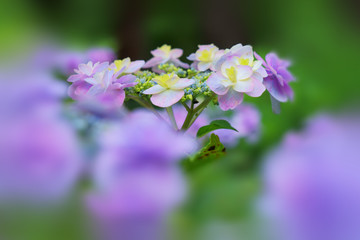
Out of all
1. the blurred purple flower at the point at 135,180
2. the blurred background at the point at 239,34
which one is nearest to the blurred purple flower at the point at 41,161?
the blurred purple flower at the point at 135,180

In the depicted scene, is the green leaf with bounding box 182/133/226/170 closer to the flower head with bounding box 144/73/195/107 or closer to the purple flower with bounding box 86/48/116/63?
the flower head with bounding box 144/73/195/107


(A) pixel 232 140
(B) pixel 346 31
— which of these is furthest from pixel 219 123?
(B) pixel 346 31

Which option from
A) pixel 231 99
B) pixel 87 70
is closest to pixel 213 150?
pixel 231 99

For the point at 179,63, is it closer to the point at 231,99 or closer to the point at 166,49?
the point at 166,49

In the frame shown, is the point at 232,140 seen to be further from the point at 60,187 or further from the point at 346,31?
the point at 60,187

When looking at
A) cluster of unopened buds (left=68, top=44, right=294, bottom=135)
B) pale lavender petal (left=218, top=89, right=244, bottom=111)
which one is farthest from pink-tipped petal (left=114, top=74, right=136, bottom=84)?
pale lavender petal (left=218, top=89, right=244, bottom=111)

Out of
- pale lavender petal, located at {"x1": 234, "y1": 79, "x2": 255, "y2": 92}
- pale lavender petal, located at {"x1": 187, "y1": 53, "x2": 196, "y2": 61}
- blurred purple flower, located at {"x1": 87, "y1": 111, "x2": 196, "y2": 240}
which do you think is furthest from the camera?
pale lavender petal, located at {"x1": 187, "y1": 53, "x2": 196, "y2": 61}

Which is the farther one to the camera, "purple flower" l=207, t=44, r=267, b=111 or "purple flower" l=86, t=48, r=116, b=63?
"purple flower" l=86, t=48, r=116, b=63
